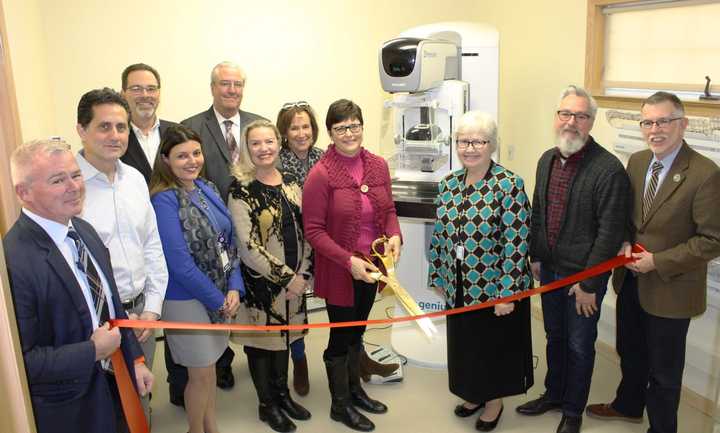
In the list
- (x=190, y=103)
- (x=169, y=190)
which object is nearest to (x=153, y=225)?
(x=169, y=190)

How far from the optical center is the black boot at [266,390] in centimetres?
269

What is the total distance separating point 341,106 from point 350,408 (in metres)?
1.40

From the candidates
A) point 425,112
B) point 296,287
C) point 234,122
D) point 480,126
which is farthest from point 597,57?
point 296,287

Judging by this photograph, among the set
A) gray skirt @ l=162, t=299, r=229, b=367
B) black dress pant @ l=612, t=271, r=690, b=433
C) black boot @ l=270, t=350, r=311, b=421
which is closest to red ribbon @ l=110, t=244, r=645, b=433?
gray skirt @ l=162, t=299, r=229, b=367

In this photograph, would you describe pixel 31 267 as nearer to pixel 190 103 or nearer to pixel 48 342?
pixel 48 342

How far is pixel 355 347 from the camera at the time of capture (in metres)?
2.77

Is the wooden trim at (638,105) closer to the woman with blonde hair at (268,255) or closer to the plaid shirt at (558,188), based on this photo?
the plaid shirt at (558,188)

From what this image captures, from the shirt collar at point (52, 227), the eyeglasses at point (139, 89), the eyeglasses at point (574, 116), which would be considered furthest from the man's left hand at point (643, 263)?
the eyeglasses at point (139, 89)

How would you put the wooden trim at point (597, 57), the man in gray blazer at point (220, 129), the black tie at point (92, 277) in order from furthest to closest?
the wooden trim at point (597, 57), the man in gray blazer at point (220, 129), the black tie at point (92, 277)

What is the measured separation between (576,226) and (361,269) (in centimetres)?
90

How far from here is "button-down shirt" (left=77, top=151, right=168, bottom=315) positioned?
6.44 feet

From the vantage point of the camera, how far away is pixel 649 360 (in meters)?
2.50

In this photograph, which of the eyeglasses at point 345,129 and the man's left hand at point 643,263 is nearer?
the man's left hand at point 643,263

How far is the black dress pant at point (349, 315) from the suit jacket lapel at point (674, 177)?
3.99ft
